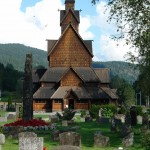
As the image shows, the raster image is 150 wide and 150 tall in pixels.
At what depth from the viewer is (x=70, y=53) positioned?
78938 mm

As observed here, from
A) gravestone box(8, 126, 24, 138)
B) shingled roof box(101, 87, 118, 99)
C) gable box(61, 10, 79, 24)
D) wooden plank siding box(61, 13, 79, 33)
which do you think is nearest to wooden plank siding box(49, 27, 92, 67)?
wooden plank siding box(61, 13, 79, 33)

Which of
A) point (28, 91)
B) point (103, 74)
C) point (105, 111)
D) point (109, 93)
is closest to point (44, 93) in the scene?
point (109, 93)

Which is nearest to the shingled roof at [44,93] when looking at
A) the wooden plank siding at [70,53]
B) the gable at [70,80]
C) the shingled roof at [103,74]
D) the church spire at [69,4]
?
the gable at [70,80]

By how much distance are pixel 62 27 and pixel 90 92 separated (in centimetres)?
1545

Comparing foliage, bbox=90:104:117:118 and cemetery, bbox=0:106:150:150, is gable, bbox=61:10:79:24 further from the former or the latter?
cemetery, bbox=0:106:150:150

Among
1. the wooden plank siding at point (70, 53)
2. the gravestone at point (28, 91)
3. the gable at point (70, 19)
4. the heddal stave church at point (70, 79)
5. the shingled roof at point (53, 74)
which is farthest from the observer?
the gable at point (70, 19)

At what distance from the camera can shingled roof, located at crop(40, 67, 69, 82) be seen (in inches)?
3036

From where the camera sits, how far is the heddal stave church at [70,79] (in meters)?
74.6

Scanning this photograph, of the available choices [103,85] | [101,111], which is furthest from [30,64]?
[103,85]

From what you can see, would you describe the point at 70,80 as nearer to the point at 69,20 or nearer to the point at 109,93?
the point at 109,93

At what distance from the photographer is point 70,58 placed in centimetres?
7888

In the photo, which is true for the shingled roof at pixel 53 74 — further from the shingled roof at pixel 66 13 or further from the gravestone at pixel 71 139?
the gravestone at pixel 71 139

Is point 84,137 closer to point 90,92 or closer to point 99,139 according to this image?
point 99,139

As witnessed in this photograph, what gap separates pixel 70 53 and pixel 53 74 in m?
4.74
